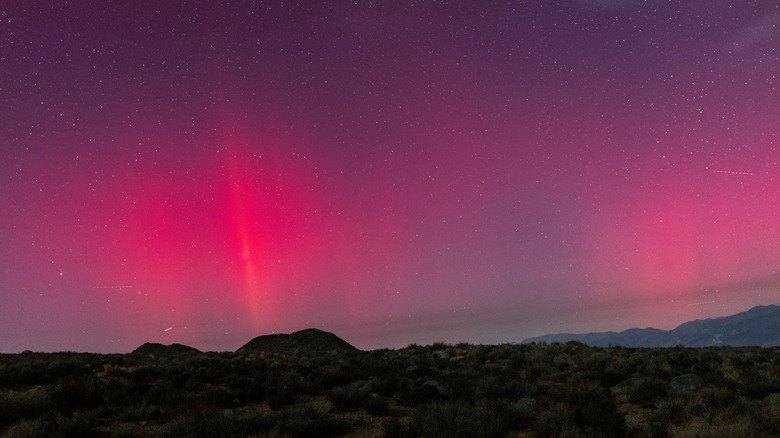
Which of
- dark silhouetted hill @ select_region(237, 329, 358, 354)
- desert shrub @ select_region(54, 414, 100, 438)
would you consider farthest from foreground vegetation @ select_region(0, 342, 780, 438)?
dark silhouetted hill @ select_region(237, 329, 358, 354)

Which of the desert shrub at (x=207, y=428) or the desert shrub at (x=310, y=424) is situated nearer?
the desert shrub at (x=207, y=428)

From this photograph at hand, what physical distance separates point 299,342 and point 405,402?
52.4 m

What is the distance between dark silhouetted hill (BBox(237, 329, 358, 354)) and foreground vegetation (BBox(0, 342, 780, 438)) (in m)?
41.9

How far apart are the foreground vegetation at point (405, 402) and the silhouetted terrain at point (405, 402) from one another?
0.04m

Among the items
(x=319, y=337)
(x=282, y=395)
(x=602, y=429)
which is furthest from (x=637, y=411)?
(x=319, y=337)

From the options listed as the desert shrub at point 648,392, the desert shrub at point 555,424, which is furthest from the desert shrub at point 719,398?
the desert shrub at point 555,424

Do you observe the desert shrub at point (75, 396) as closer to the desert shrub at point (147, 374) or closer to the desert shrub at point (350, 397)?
the desert shrub at point (147, 374)

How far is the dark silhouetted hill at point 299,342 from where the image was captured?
58781mm

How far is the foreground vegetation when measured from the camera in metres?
8.89

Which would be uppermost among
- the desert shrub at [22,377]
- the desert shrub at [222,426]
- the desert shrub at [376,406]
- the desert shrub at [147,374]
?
the desert shrub at [22,377]

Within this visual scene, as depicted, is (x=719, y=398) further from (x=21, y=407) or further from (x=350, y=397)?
(x=21, y=407)

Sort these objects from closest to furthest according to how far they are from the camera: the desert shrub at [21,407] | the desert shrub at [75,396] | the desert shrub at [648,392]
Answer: the desert shrub at [21,407] < the desert shrub at [75,396] < the desert shrub at [648,392]

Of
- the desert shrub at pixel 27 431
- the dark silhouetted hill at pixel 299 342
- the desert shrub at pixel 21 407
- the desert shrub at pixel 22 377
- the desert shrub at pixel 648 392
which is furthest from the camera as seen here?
the dark silhouetted hill at pixel 299 342

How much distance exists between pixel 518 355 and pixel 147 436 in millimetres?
18390
